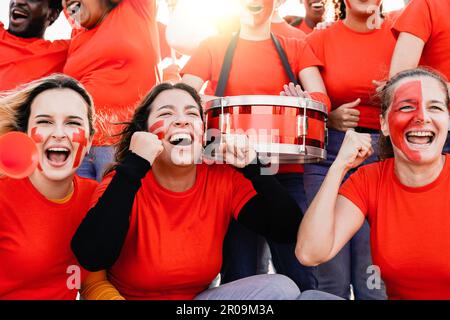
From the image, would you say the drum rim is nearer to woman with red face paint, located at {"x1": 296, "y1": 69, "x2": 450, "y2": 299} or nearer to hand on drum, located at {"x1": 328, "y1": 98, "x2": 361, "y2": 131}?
woman with red face paint, located at {"x1": 296, "y1": 69, "x2": 450, "y2": 299}

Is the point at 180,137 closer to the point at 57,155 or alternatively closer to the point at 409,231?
the point at 57,155

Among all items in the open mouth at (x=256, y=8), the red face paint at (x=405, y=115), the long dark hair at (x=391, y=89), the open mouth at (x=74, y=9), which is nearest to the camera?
the red face paint at (x=405, y=115)

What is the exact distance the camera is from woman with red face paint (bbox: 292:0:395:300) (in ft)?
8.26

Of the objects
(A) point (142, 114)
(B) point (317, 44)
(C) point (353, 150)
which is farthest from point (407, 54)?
(A) point (142, 114)

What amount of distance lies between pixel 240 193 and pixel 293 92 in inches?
19.0

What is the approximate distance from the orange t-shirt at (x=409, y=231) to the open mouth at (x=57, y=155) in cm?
102

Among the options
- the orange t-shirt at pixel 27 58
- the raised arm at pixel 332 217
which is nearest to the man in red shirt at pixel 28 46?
the orange t-shirt at pixel 27 58

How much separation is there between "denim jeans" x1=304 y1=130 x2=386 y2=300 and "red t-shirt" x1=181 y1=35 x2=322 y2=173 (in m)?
0.09

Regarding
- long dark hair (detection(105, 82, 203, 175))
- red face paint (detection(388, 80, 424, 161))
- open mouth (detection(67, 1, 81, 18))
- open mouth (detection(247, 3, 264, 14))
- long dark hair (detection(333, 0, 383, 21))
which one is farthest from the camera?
long dark hair (detection(333, 0, 383, 21))

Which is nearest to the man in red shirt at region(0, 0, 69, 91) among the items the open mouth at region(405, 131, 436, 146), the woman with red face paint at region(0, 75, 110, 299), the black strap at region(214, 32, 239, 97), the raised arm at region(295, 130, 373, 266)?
the woman with red face paint at region(0, 75, 110, 299)

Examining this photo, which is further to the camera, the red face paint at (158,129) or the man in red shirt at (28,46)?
the man in red shirt at (28,46)

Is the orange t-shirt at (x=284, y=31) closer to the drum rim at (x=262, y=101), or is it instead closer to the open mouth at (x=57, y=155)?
the drum rim at (x=262, y=101)

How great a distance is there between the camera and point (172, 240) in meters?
2.20

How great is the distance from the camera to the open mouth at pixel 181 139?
2301 mm
